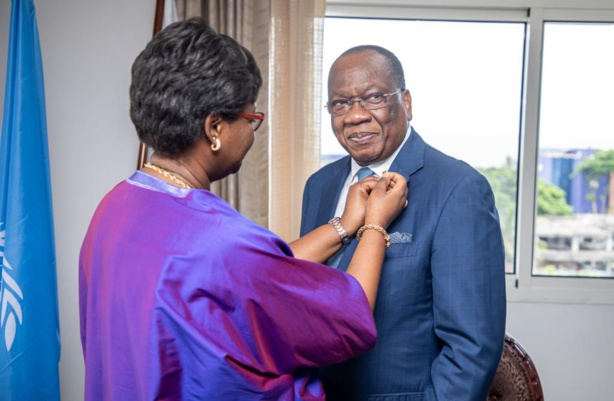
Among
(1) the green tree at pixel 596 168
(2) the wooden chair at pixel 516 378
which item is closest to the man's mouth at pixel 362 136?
(2) the wooden chair at pixel 516 378

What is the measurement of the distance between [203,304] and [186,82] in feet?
1.25

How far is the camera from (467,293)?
4.21 ft

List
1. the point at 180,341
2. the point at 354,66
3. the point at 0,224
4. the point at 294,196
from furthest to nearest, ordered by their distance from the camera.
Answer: the point at 294,196 → the point at 0,224 → the point at 354,66 → the point at 180,341

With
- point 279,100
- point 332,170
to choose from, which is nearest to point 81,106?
point 279,100

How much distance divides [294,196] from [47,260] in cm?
119

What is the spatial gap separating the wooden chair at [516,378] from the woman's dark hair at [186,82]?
131cm

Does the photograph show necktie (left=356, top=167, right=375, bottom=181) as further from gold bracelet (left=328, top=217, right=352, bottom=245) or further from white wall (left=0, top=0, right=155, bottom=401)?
white wall (left=0, top=0, right=155, bottom=401)

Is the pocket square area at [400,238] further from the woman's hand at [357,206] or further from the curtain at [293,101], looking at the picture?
the curtain at [293,101]

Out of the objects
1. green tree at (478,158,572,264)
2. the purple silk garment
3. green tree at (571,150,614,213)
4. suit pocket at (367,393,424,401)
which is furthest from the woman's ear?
→ green tree at (571,150,614,213)

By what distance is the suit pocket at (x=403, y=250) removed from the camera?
1.34 meters

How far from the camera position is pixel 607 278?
3.20 meters

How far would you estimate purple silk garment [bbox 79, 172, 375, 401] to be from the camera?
3.20 ft

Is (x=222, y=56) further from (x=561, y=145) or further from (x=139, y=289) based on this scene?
(x=561, y=145)

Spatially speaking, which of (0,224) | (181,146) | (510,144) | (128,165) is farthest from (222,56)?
(510,144)
